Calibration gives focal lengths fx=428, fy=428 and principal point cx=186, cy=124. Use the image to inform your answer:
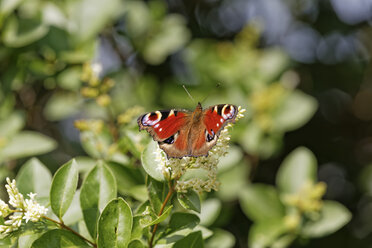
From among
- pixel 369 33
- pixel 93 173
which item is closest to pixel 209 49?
pixel 369 33

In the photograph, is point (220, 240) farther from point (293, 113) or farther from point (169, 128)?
point (293, 113)

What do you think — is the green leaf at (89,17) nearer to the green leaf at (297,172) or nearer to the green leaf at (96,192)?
the green leaf at (96,192)

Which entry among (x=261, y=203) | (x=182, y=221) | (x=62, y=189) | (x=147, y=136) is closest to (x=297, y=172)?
(x=261, y=203)

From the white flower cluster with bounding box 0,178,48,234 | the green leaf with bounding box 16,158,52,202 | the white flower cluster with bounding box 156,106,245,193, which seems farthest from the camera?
the green leaf with bounding box 16,158,52,202

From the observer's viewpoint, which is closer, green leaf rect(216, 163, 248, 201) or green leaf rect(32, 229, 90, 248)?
green leaf rect(32, 229, 90, 248)

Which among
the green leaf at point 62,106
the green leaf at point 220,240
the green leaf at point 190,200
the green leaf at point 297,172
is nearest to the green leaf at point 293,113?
the green leaf at point 297,172

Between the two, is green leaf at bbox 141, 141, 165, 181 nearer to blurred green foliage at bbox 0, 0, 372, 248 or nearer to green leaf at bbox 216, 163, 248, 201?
blurred green foliage at bbox 0, 0, 372, 248

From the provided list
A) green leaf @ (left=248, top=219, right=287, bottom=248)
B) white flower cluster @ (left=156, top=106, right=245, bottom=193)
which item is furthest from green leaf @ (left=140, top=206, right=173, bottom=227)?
green leaf @ (left=248, top=219, right=287, bottom=248)
